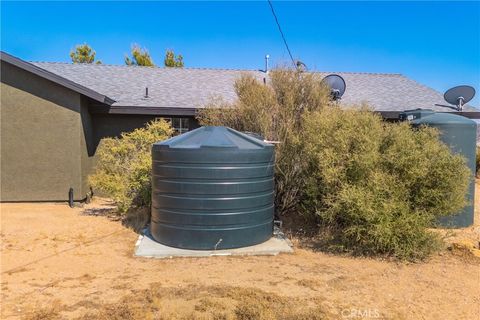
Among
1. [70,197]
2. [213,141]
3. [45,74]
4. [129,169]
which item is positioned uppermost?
[45,74]

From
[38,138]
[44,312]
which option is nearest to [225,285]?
[44,312]

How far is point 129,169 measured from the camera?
8.91 metres

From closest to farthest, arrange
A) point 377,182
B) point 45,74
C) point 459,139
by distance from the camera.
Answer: point 377,182, point 459,139, point 45,74

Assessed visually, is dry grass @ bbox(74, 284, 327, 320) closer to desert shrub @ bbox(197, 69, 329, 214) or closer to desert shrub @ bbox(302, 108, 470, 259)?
desert shrub @ bbox(302, 108, 470, 259)

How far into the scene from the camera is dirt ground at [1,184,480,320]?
157 inches

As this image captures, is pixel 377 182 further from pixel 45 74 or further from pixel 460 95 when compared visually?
pixel 460 95

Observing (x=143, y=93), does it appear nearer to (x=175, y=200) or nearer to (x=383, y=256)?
(x=175, y=200)

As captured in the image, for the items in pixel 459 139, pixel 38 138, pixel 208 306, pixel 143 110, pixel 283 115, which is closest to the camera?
pixel 208 306

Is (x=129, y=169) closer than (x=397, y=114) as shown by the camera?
Yes

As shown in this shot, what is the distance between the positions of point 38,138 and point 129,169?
3117 mm

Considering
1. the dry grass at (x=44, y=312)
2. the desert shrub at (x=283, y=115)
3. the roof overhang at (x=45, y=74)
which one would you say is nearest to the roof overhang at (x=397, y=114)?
the desert shrub at (x=283, y=115)

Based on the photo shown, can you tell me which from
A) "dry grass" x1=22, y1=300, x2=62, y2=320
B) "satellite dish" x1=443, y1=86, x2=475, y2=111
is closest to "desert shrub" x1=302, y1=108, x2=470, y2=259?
"dry grass" x1=22, y1=300, x2=62, y2=320

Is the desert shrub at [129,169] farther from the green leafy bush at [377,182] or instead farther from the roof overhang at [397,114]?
the roof overhang at [397,114]

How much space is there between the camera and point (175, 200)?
19.9 ft
